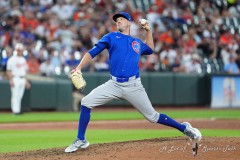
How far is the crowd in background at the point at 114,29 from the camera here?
774 inches

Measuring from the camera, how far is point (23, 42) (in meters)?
19.4

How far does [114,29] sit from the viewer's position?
69.0 ft

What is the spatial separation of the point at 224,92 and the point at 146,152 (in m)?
13.2

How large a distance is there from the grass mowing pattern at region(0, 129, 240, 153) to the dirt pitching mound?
3.34 feet

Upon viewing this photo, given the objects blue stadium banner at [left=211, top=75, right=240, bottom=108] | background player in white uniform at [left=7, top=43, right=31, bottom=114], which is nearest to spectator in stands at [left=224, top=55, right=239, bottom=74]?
blue stadium banner at [left=211, top=75, right=240, bottom=108]

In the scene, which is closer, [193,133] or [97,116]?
[193,133]

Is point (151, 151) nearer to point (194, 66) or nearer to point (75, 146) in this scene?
point (75, 146)

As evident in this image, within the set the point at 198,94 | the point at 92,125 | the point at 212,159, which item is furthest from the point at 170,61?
the point at 212,159

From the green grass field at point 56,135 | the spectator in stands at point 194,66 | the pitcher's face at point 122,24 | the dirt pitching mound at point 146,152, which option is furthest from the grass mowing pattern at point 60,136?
the spectator in stands at point 194,66

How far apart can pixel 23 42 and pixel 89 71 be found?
8.23 feet

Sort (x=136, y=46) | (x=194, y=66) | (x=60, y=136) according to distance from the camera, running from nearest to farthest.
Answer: (x=136, y=46)
(x=60, y=136)
(x=194, y=66)

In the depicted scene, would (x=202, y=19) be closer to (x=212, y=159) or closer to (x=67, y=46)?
(x=67, y=46)

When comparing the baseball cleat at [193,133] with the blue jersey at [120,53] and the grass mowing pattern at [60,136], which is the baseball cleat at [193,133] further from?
the grass mowing pattern at [60,136]

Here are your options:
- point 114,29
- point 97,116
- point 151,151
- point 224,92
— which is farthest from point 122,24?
point 224,92
